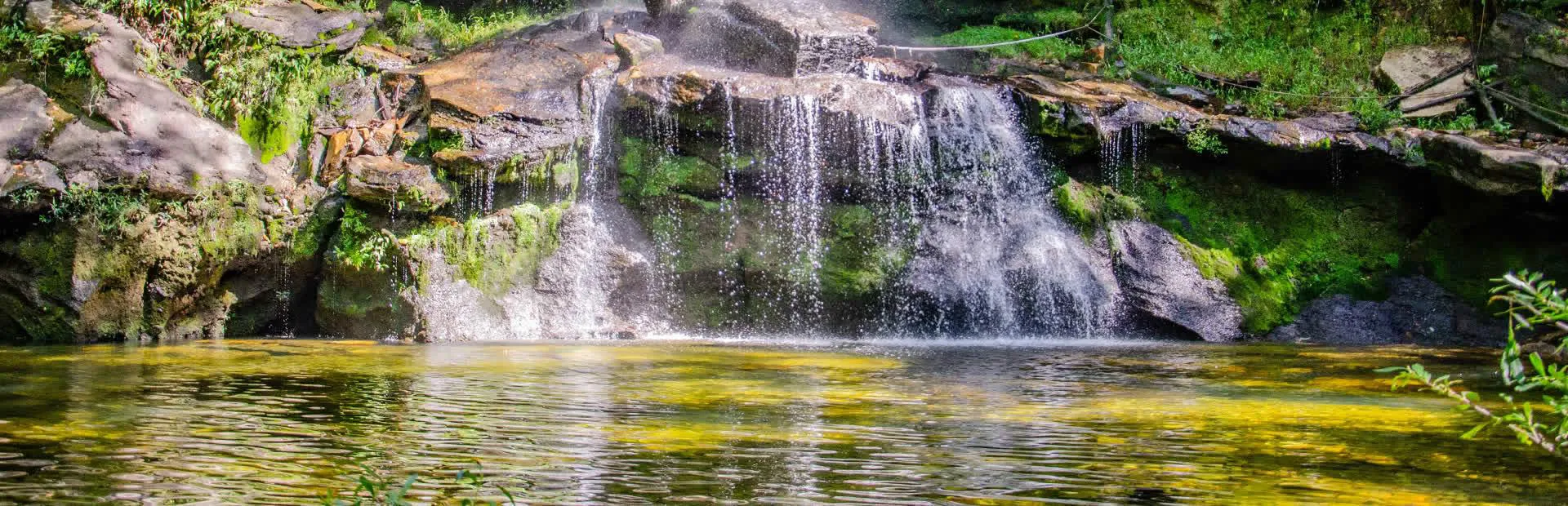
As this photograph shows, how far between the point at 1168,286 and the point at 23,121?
11023mm

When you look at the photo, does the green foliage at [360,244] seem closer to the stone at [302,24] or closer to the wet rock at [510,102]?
the wet rock at [510,102]

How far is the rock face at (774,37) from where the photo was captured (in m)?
13.6

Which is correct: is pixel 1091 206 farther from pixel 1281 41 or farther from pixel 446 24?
pixel 446 24

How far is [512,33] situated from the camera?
15.7 m

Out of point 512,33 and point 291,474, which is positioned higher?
point 512,33

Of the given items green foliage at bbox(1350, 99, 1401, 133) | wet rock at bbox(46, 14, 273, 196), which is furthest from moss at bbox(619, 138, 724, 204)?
green foliage at bbox(1350, 99, 1401, 133)

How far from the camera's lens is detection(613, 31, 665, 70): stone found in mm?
13641

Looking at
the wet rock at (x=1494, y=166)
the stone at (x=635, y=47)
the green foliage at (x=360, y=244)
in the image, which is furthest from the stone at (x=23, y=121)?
the wet rock at (x=1494, y=166)

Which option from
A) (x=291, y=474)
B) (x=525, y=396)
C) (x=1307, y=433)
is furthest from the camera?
(x=525, y=396)

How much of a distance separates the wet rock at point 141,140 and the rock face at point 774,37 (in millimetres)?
4955

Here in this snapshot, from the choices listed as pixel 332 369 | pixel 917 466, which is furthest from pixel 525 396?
pixel 917 466

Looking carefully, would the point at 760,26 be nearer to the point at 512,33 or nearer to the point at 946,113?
the point at 946,113

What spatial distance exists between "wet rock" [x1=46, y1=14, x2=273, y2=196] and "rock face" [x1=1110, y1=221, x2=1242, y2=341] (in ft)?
28.3

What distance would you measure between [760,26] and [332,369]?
751cm
